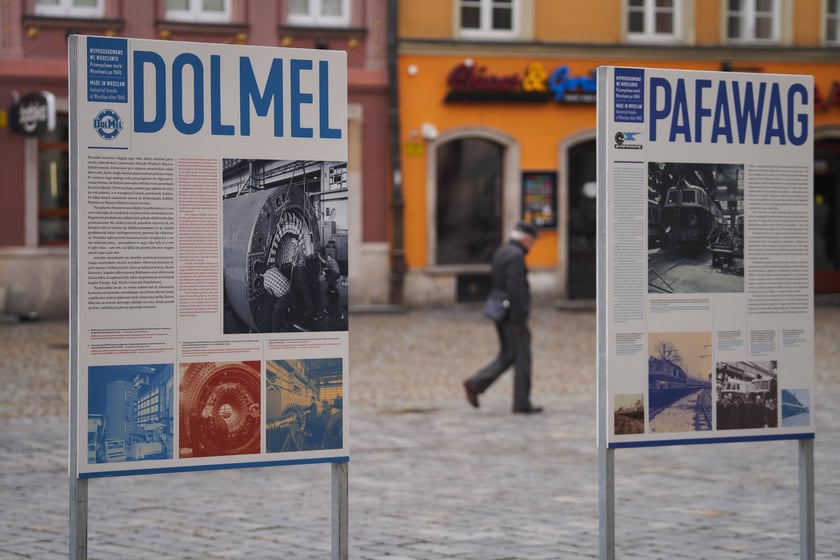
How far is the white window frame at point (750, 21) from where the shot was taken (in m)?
26.5

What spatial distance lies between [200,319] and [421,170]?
20224 millimetres

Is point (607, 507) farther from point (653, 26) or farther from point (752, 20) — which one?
point (752, 20)

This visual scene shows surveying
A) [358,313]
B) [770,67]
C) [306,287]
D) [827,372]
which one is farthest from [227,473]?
[770,67]

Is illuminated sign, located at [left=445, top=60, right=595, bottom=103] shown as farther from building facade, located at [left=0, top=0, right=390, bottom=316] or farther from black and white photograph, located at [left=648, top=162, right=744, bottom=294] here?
black and white photograph, located at [left=648, top=162, right=744, bottom=294]

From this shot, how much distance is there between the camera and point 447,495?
8.45 m

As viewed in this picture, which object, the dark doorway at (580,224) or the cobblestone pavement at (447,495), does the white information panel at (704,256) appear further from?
the dark doorway at (580,224)

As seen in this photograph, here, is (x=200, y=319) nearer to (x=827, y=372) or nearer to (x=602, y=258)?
(x=602, y=258)

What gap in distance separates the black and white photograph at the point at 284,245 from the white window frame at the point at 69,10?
19.4 m

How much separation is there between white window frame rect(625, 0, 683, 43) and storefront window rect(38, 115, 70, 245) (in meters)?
10.4

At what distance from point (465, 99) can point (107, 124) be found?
20.7 m

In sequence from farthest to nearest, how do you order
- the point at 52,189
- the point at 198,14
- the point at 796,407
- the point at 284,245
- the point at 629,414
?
the point at 198,14, the point at 52,189, the point at 796,407, the point at 629,414, the point at 284,245

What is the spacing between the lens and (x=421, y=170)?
2497 centimetres

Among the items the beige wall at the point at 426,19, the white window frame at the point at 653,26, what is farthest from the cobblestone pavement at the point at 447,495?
the white window frame at the point at 653,26

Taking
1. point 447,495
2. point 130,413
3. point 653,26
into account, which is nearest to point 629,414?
point 130,413
